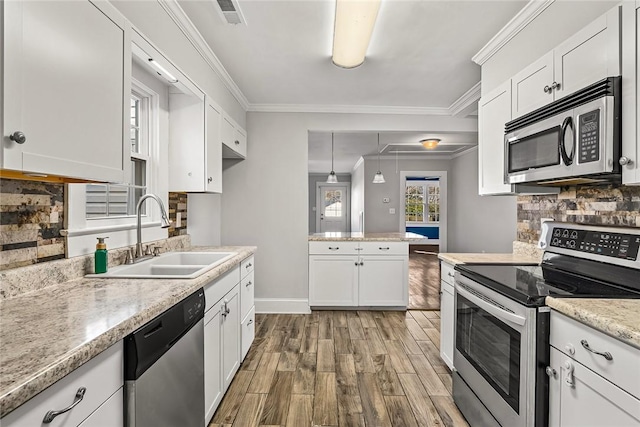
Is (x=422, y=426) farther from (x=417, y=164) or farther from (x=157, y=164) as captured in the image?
(x=417, y=164)

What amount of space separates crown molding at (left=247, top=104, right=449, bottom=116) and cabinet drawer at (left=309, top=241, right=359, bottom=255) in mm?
1570

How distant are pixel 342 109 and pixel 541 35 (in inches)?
89.0

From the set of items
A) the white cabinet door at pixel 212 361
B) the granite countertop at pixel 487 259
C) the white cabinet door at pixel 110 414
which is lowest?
the white cabinet door at pixel 212 361

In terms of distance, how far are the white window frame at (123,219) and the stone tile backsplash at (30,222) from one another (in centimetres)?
5

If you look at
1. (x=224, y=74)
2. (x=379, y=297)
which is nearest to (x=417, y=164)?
(x=379, y=297)

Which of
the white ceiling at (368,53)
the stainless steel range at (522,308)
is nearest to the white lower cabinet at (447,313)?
the stainless steel range at (522,308)

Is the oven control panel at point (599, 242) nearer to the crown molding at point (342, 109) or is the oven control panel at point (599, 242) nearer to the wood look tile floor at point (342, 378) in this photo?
the wood look tile floor at point (342, 378)

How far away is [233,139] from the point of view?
11.1ft

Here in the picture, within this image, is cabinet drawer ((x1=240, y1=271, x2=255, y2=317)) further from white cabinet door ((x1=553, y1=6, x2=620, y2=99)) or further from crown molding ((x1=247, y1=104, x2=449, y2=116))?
white cabinet door ((x1=553, y1=6, x2=620, y2=99))

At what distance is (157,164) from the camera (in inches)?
96.7

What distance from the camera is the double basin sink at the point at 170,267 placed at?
65.0 inches

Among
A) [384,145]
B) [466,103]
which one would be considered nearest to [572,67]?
[466,103]

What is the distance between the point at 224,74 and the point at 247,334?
227 centimetres

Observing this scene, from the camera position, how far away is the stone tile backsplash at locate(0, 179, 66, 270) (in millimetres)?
1293
